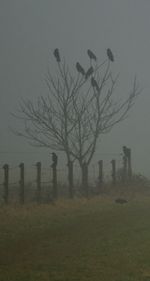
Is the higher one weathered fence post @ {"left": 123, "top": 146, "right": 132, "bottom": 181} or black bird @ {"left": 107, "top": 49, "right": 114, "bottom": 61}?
black bird @ {"left": 107, "top": 49, "right": 114, "bottom": 61}

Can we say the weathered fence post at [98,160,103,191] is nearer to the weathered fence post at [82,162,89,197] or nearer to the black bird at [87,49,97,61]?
the weathered fence post at [82,162,89,197]

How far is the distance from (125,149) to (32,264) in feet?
83.7

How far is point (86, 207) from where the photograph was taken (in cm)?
2378

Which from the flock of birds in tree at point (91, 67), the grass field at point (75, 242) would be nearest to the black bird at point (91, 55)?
the flock of birds in tree at point (91, 67)

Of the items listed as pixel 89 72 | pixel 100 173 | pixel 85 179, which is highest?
pixel 89 72

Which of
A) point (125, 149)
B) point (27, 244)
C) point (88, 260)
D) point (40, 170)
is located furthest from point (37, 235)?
point (125, 149)

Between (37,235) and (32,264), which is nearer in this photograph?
(32,264)

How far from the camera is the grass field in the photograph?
10867 millimetres

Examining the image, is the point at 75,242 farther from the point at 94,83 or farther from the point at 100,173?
the point at 94,83

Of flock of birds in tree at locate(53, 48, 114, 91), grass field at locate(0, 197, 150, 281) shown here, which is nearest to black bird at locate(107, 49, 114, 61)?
flock of birds in tree at locate(53, 48, 114, 91)

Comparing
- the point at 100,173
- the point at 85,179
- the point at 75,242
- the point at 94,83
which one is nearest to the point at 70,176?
the point at 85,179

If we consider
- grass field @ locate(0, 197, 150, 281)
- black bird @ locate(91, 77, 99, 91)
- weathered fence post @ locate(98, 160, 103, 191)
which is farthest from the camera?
black bird @ locate(91, 77, 99, 91)

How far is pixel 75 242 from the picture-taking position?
48.6ft

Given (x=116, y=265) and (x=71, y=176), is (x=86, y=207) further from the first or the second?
(x=116, y=265)
